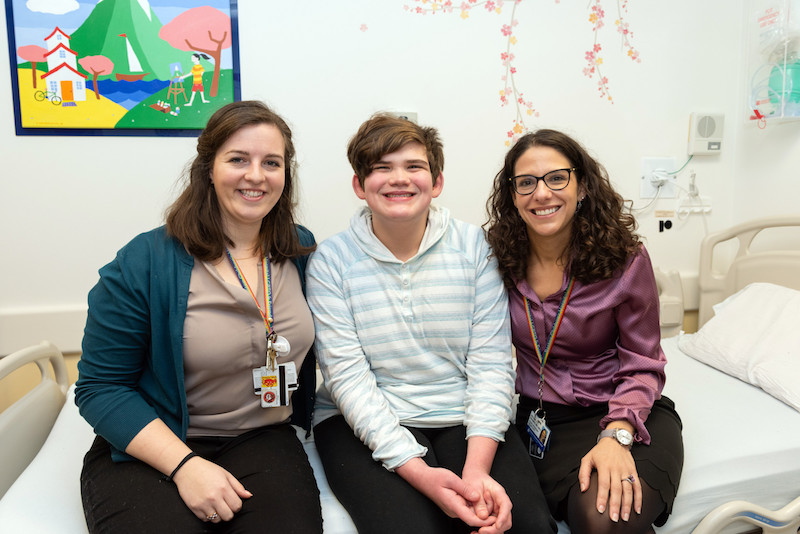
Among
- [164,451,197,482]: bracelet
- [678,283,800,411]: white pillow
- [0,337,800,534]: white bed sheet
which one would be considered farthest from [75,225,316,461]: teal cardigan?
[678,283,800,411]: white pillow

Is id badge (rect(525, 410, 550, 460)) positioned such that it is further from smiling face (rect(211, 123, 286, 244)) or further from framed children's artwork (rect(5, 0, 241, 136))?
framed children's artwork (rect(5, 0, 241, 136))

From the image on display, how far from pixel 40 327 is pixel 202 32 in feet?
4.43

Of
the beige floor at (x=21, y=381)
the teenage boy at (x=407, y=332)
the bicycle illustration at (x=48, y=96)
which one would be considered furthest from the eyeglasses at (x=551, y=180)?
the beige floor at (x=21, y=381)

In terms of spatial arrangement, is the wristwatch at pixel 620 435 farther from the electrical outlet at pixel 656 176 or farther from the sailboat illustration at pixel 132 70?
the sailboat illustration at pixel 132 70

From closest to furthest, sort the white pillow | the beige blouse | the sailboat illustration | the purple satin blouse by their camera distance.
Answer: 1. the beige blouse
2. the purple satin blouse
3. the white pillow
4. the sailboat illustration

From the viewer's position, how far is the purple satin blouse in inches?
59.4

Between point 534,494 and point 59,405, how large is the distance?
1.69m

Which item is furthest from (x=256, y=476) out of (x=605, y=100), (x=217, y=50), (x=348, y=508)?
(x=605, y=100)

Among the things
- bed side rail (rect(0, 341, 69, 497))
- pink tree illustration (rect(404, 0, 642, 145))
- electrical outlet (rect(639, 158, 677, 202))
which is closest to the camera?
bed side rail (rect(0, 341, 69, 497))

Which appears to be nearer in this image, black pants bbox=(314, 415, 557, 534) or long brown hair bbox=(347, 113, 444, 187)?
black pants bbox=(314, 415, 557, 534)

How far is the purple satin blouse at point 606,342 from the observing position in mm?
1509

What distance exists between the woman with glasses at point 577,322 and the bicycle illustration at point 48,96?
1714 mm

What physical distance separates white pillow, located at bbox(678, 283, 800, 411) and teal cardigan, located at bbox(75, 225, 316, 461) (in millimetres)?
2027

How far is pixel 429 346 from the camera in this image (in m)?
1.57
